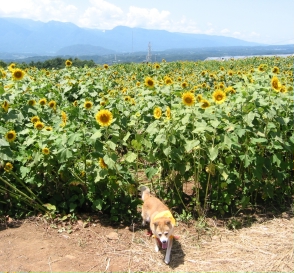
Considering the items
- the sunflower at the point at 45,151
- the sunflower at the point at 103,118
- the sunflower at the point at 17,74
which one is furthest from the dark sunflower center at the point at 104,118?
the sunflower at the point at 17,74

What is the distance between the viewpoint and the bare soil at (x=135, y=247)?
2617 millimetres

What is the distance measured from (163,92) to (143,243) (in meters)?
1.62

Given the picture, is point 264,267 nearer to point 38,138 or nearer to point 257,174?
point 257,174

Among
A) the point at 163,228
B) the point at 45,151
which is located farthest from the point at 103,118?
the point at 163,228

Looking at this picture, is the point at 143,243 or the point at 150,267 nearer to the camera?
the point at 150,267

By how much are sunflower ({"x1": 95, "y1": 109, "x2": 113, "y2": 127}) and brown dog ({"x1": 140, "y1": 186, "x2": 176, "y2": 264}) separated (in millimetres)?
809

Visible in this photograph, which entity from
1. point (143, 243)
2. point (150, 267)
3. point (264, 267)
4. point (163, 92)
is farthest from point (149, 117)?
point (264, 267)

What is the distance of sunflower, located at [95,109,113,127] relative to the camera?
2773 mm

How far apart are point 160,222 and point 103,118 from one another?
3.08 feet

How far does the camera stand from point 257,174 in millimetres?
3146

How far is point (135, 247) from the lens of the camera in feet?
9.41

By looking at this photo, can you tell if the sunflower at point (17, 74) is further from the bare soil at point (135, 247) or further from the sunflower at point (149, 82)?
the bare soil at point (135, 247)

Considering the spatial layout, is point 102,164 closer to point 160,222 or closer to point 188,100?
point 160,222

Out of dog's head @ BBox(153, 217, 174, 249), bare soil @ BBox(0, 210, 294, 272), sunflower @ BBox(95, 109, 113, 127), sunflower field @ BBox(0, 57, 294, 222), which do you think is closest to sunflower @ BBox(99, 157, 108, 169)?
sunflower field @ BBox(0, 57, 294, 222)
